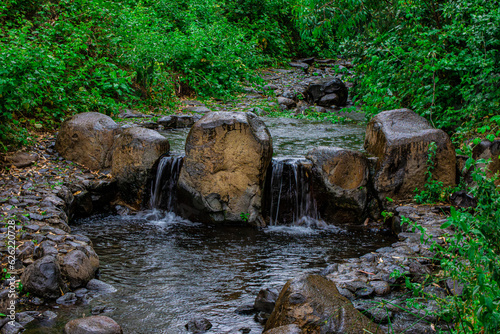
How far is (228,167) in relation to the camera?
6.66 m

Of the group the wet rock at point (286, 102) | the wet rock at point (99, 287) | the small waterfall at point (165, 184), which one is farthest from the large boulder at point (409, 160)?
the wet rock at point (286, 102)

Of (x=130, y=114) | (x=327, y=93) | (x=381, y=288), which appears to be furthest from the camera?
(x=327, y=93)

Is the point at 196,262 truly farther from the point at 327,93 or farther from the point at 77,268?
the point at 327,93

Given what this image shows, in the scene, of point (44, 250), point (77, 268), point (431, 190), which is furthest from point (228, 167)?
point (431, 190)

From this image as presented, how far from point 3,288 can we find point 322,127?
28.4 feet

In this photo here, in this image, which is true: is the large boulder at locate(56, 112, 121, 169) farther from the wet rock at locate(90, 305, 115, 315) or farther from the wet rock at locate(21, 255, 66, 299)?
the wet rock at locate(90, 305, 115, 315)

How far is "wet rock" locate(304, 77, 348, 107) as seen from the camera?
593 inches

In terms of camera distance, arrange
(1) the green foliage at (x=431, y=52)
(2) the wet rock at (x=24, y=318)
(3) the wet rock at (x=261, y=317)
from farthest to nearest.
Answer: (1) the green foliage at (x=431, y=52) < (3) the wet rock at (x=261, y=317) < (2) the wet rock at (x=24, y=318)

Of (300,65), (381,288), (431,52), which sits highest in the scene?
(300,65)

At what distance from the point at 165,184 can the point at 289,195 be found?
84.2 inches

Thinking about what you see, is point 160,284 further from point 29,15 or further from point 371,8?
point 29,15

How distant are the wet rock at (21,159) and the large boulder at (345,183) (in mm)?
4665

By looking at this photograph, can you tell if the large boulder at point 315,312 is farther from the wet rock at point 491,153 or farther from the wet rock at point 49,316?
the wet rock at point 491,153

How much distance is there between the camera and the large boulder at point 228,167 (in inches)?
261
